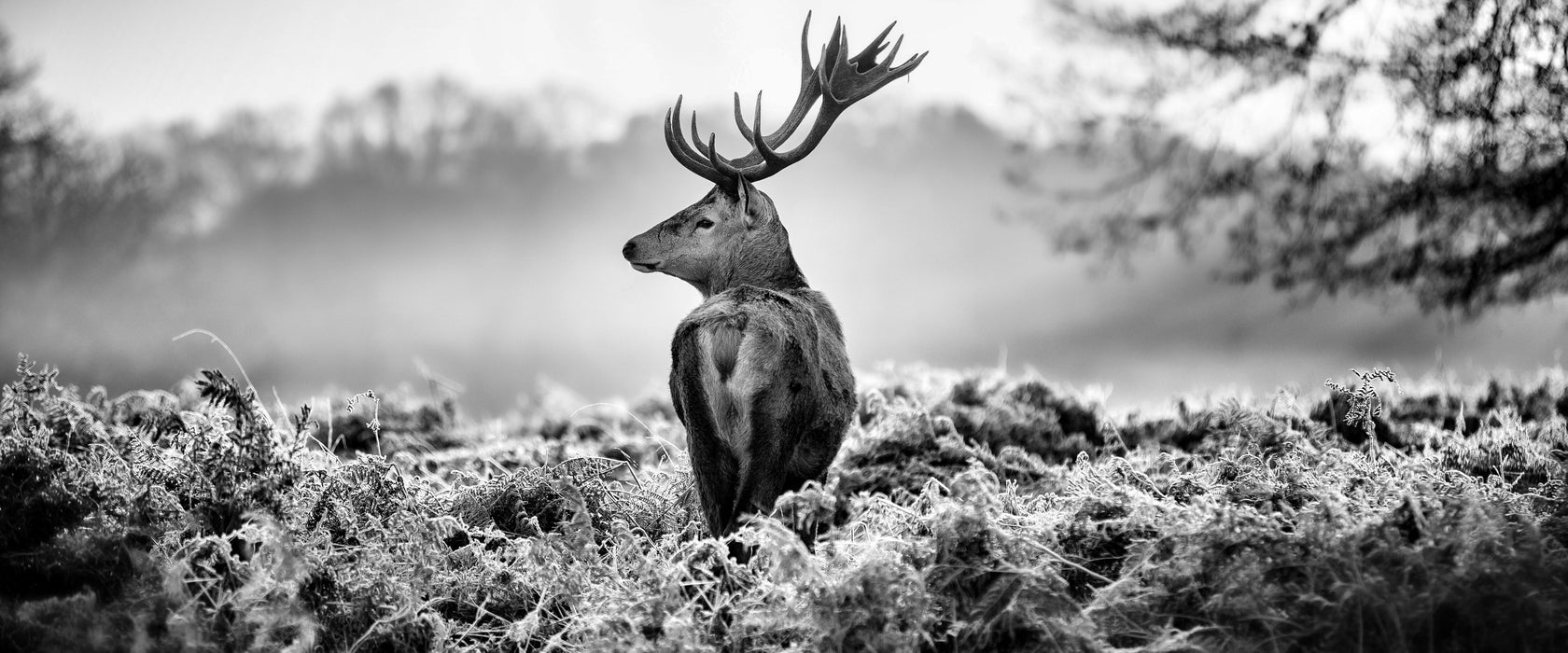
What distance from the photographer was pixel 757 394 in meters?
4.36

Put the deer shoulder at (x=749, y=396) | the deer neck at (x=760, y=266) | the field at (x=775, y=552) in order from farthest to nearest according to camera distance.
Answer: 1. the deer neck at (x=760, y=266)
2. the deer shoulder at (x=749, y=396)
3. the field at (x=775, y=552)

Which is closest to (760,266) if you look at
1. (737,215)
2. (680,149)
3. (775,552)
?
(737,215)

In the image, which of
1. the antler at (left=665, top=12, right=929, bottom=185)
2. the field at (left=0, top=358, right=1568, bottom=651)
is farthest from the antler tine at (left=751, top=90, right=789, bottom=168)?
the field at (left=0, top=358, right=1568, bottom=651)

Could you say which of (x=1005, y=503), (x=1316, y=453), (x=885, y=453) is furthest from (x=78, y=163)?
(x=1316, y=453)

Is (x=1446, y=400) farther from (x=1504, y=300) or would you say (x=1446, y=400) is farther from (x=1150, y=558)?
(x=1150, y=558)

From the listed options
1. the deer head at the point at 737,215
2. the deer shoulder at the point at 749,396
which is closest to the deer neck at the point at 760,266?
the deer head at the point at 737,215

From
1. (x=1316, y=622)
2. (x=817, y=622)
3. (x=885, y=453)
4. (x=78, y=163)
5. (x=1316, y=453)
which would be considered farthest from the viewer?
(x=78, y=163)

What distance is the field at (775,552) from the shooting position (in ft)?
11.3

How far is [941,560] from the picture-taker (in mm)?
3895

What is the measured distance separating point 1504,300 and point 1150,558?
206 inches

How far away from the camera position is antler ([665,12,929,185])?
209 inches

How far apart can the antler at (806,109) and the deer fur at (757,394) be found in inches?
24.4

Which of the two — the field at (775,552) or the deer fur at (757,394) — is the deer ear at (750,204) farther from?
the field at (775,552)

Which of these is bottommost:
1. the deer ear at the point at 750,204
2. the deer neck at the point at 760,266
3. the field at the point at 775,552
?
the field at the point at 775,552
